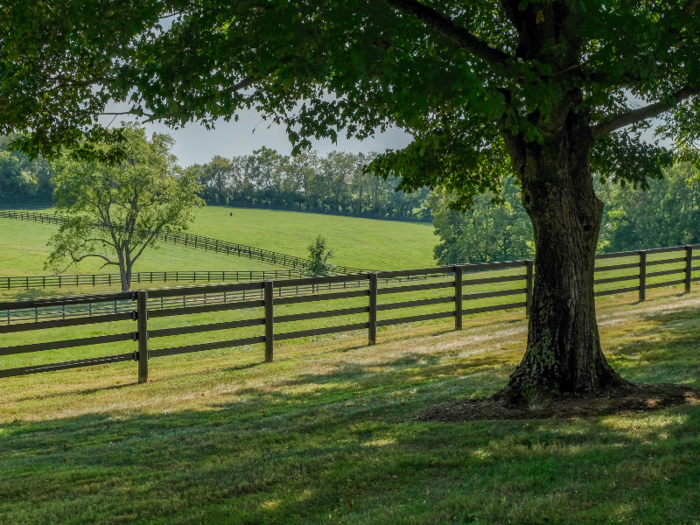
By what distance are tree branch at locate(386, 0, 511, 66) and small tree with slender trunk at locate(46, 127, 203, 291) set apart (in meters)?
39.3

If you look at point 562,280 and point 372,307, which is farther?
point 372,307

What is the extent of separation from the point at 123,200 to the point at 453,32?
42204 mm

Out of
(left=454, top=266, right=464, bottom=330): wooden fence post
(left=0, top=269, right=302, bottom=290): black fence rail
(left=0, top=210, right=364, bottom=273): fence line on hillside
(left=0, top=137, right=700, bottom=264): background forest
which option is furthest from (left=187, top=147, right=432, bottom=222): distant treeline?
(left=454, top=266, right=464, bottom=330): wooden fence post

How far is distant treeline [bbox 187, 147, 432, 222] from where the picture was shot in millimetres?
114438

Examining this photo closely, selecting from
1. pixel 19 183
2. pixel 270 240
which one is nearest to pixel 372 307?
pixel 270 240

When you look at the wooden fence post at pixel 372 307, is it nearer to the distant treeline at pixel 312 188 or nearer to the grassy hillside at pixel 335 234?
the grassy hillside at pixel 335 234

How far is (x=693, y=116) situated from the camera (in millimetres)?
13273

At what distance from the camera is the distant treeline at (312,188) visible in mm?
114438

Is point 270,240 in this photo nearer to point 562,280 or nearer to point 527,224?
point 527,224

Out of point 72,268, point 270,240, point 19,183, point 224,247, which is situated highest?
point 19,183

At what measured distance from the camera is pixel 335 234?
294ft

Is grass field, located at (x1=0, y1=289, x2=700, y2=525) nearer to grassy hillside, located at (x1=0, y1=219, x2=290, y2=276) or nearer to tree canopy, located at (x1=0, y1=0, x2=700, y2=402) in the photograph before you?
tree canopy, located at (x1=0, y1=0, x2=700, y2=402)

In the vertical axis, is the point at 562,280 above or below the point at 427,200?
below

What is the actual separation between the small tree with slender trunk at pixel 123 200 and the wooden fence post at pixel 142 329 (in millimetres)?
35300
